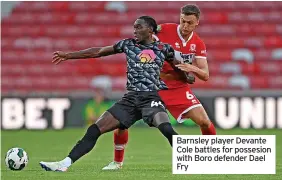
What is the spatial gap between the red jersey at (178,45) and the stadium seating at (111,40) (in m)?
13.2

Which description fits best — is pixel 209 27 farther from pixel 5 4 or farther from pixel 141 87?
pixel 141 87

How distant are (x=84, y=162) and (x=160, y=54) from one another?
255 centimetres

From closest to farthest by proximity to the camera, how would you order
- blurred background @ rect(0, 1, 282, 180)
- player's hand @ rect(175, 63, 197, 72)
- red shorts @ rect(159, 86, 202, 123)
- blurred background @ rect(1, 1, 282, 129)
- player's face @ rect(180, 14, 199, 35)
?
player's hand @ rect(175, 63, 197, 72) → player's face @ rect(180, 14, 199, 35) → red shorts @ rect(159, 86, 202, 123) → blurred background @ rect(0, 1, 282, 180) → blurred background @ rect(1, 1, 282, 129)

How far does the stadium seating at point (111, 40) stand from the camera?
23797 millimetres

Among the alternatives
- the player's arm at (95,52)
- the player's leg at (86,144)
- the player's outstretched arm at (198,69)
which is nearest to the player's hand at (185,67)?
the player's outstretched arm at (198,69)

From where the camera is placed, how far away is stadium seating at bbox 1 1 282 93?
2380 cm

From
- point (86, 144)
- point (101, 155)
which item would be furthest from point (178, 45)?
point (101, 155)

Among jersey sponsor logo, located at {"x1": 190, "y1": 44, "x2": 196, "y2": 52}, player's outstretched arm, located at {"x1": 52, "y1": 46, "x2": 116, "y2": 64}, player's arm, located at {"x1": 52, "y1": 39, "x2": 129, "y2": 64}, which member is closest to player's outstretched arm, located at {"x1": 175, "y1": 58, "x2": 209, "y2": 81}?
jersey sponsor logo, located at {"x1": 190, "y1": 44, "x2": 196, "y2": 52}

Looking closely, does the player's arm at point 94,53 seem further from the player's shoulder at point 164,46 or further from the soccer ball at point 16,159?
the soccer ball at point 16,159

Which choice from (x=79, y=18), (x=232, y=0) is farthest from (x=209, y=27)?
(x=79, y=18)

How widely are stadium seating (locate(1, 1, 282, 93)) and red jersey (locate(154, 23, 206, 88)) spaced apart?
13.2 metres

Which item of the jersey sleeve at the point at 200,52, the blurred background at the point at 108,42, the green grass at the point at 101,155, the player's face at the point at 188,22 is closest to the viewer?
the green grass at the point at 101,155

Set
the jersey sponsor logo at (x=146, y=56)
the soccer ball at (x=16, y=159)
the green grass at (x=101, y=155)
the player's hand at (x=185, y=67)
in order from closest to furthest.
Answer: the green grass at (x=101, y=155) < the jersey sponsor logo at (x=146, y=56) < the player's hand at (x=185, y=67) < the soccer ball at (x=16, y=159)

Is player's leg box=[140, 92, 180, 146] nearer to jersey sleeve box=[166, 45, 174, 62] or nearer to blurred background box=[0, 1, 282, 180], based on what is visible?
jersey sleeve box=[166, 45, 174, 62]
